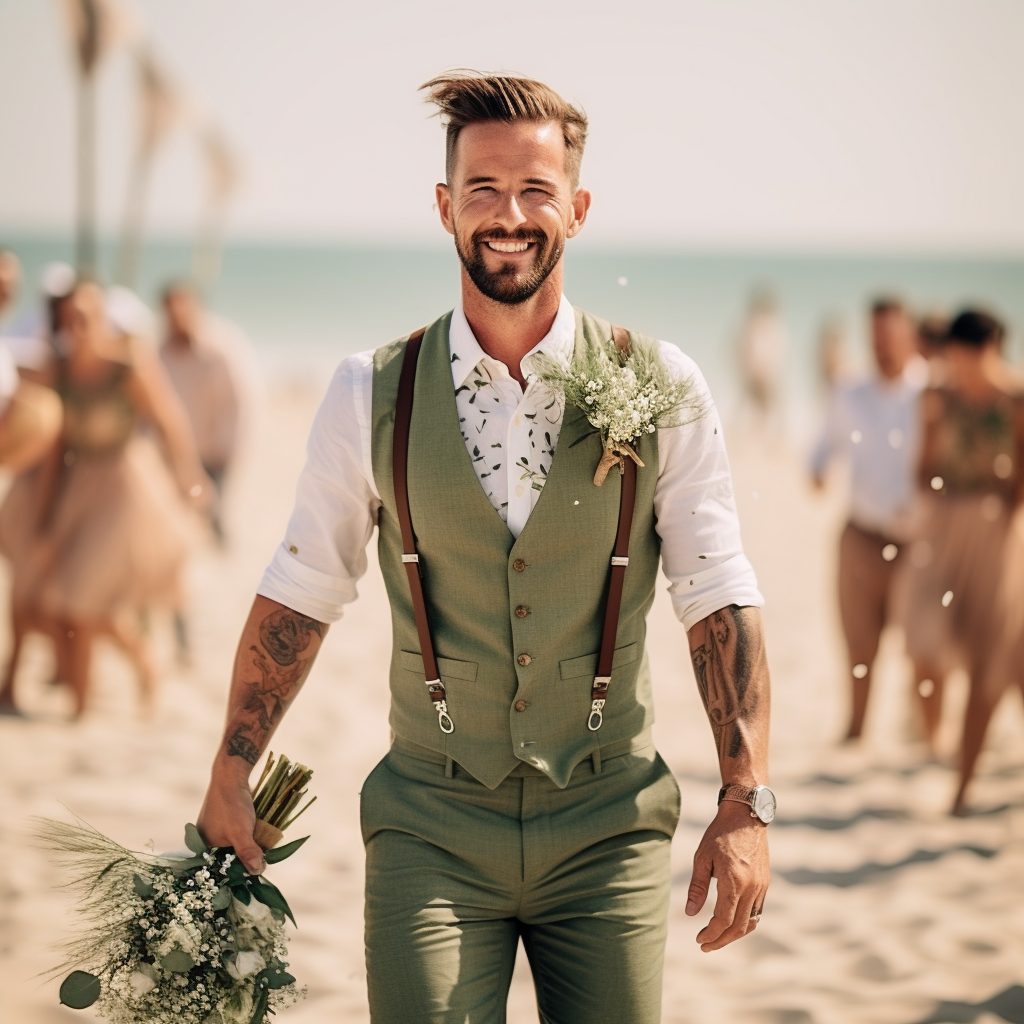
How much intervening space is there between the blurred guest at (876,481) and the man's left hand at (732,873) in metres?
4.32

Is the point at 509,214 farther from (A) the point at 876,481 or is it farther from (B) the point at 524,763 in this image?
(A) the point at 876,481

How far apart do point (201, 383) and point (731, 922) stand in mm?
7315

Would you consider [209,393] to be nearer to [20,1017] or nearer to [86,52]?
[86,52]

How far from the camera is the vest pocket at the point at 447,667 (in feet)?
6.88

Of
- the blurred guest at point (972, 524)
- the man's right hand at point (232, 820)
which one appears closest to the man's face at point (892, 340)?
the blurred guest at point (972, 524)

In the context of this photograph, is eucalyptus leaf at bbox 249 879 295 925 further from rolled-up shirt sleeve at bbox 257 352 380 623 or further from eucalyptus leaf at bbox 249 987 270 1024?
rolled-up shirt sleeve at bbox 257 352 380 623

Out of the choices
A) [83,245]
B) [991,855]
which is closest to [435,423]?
[991,855]

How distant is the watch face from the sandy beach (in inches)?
63.7

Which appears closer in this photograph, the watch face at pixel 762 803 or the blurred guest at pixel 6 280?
the watch face at pixel 762 803

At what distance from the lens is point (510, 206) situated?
206 centimetres

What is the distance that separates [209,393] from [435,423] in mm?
6840

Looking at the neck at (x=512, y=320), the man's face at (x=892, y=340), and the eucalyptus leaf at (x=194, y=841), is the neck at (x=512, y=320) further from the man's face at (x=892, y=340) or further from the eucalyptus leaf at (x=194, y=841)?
the man's face at (x=892, y=340)

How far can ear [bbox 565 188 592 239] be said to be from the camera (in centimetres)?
222

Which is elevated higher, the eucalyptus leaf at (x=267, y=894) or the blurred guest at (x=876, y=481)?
the blurred guest at (x=876, y=481)
